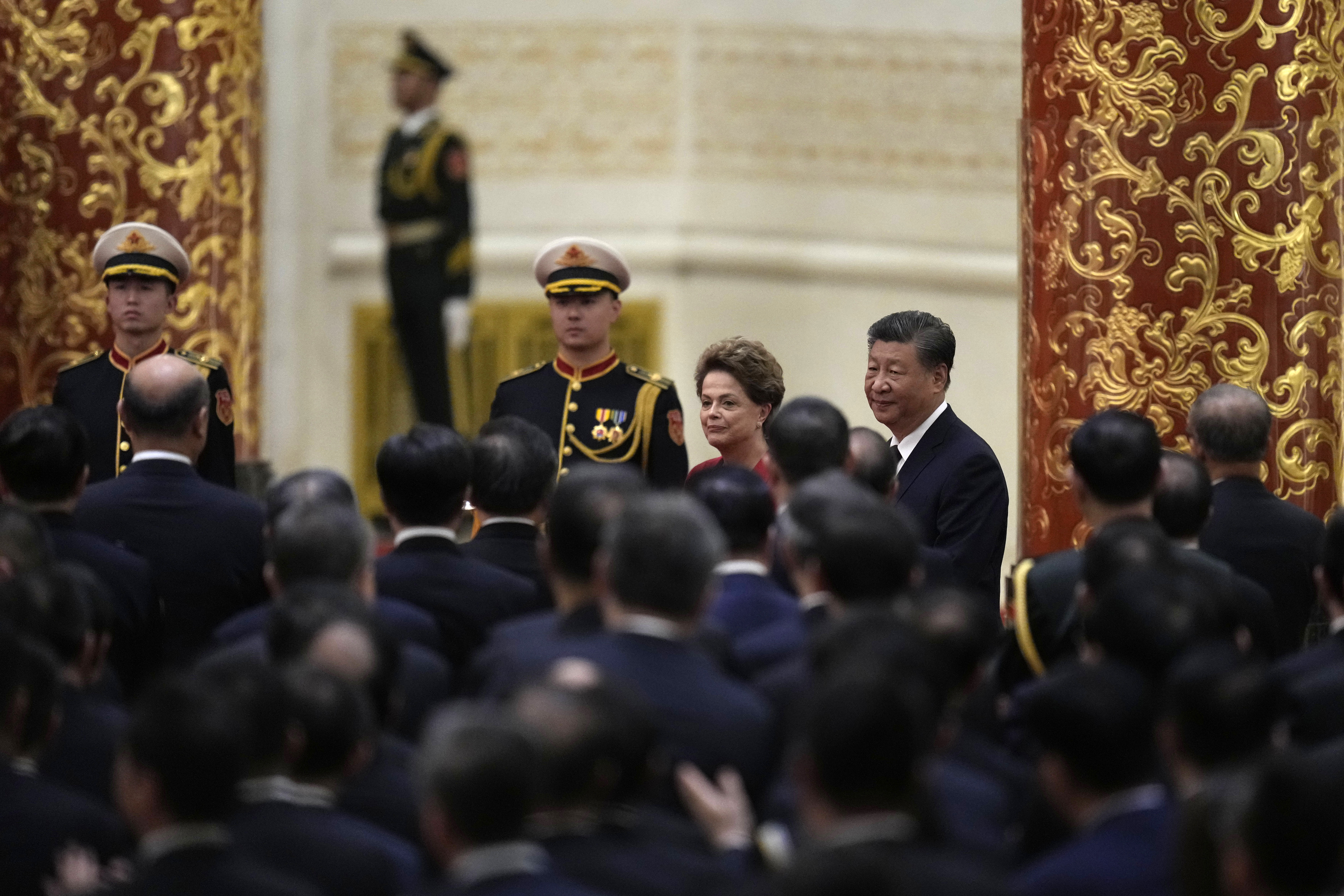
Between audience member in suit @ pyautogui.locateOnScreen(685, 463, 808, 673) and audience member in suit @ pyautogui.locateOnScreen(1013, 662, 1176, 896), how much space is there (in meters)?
0.75

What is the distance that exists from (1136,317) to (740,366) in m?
1.44

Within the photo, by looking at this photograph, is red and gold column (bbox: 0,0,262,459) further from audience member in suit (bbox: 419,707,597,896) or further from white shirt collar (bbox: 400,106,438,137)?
audience member in suit (bbox: 419,707,597,896)

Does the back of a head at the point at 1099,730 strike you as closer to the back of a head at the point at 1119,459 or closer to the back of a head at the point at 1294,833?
the back of a head at the point at 1294,833

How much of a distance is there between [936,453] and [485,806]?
283 cm

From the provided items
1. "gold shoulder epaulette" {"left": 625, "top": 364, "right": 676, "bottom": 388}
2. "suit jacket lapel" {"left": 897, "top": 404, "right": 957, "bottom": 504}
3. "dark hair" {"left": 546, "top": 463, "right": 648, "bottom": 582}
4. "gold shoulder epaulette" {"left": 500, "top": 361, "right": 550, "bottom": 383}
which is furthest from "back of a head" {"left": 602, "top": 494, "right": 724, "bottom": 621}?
"gold shoulder epaulette" {"left": 500, "top": 361, "right": 550, "bottom": 383}

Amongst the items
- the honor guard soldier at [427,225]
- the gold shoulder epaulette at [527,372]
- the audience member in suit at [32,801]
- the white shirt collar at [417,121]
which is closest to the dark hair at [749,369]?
the gold shoulder epaulette at [527,372]

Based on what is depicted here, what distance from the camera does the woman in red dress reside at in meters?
5.00

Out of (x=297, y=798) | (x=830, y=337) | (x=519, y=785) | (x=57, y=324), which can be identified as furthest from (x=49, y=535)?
(x=830, y=337)

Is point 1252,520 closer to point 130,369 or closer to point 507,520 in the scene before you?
point 507,520

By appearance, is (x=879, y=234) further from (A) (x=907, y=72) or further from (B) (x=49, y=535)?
(B) (x=49, y=535)

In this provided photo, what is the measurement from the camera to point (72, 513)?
4.03 meters

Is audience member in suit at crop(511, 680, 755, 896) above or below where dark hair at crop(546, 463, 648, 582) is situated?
below

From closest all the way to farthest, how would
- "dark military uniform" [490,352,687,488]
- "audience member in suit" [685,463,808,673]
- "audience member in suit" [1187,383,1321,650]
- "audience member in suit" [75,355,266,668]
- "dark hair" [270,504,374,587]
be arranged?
1. "dark hair" [270,504,374,587]
2. "audience member in suit" [685,463,808,673]
3. "audience member in suit" [75,355,266,668]
4. "audience member in suit" [1187,383,1321,650]
5. "dark military uniform" [490,352,687,488]

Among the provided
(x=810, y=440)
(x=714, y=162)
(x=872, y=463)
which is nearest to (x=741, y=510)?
(x=810, y=440)
